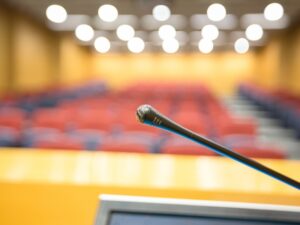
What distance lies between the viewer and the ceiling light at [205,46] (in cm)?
2092

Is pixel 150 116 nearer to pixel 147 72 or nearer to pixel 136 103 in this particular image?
pixel 136 103

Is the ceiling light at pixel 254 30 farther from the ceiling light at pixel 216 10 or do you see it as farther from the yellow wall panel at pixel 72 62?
the yellow wall panel at pixel 72 62

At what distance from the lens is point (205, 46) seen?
22.3m

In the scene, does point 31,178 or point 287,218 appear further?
point 31,178

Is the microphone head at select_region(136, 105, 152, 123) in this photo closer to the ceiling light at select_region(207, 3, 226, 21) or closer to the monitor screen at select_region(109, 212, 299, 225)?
the monitor screen at select_region(109, 212, 299, 225)

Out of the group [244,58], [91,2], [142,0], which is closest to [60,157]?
[142,0]

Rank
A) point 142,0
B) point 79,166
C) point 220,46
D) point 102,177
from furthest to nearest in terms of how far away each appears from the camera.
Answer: point 220,46
point 142,0
point 79,166
point 102,177

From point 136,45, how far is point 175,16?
29.8 ft

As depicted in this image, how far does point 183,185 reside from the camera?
3.92ft

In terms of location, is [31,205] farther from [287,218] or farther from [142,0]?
[142,0]

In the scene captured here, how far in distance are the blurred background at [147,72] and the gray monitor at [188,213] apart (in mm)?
2450

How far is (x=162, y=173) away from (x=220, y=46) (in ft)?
72.6

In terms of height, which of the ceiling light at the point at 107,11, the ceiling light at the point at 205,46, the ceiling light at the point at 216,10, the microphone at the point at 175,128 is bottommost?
the microphone at the point at 175,128

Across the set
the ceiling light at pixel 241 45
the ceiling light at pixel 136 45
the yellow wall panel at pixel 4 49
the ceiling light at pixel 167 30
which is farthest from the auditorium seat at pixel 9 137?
the ceiling light at pixel 241 45
